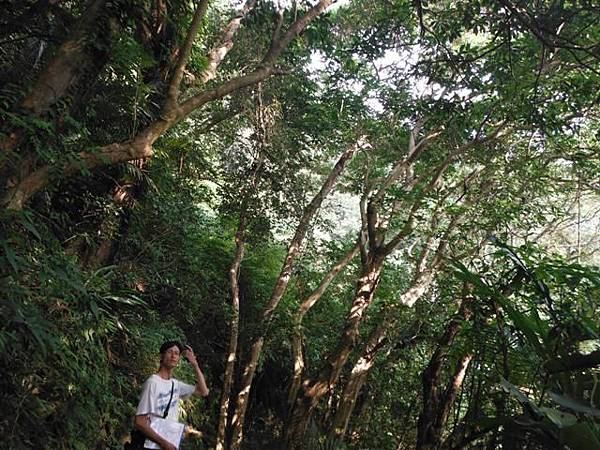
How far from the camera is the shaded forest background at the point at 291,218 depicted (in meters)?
2.62

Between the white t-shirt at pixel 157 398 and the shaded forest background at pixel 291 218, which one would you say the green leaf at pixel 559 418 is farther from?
the white t-shirt at pixel 157 398

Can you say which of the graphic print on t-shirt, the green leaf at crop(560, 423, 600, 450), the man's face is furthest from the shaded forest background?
the graphic print on t-shirt

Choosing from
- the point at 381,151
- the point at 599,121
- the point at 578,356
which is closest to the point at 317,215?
the point at 381,151

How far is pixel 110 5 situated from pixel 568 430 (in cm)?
357

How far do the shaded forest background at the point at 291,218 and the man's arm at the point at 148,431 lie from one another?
57cm

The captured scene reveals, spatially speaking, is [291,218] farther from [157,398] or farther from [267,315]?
[157,398]

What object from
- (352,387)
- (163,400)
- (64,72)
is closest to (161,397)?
(163,400)

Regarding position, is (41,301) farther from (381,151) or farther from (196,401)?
(381,151)

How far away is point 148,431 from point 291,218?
188 inches

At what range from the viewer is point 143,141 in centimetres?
349

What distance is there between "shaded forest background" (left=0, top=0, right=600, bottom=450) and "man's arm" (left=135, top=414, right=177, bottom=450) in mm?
572

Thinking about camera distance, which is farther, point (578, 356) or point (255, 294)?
point (255, 294)

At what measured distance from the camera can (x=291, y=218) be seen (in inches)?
290

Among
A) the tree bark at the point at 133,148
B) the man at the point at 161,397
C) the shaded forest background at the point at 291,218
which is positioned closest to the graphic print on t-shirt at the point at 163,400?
the man at the point at 161,397
